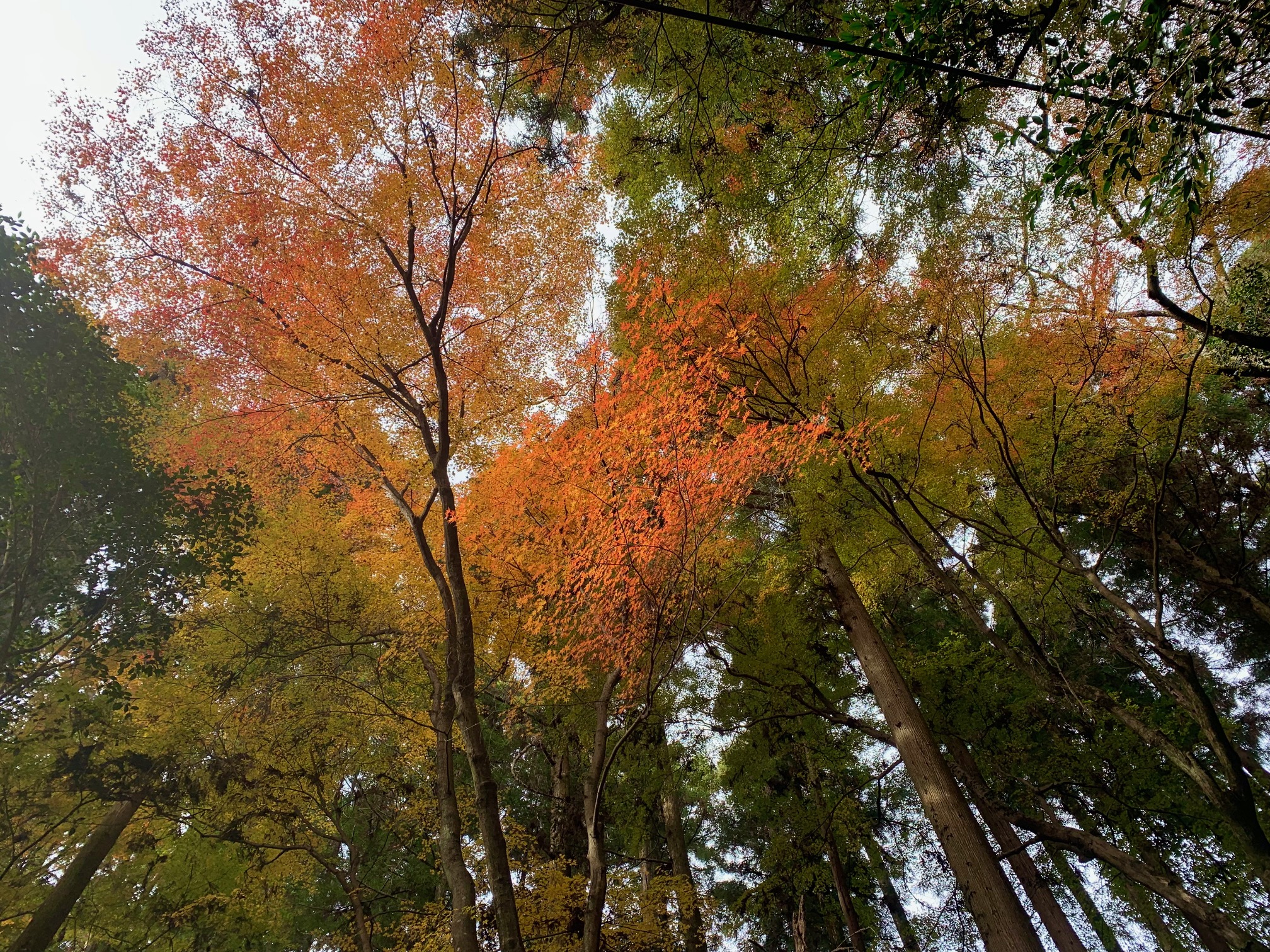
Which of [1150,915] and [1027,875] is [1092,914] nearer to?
[1150,915]

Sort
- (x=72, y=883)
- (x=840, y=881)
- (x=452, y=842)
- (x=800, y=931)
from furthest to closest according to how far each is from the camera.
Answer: (x=840, y=881) < (x=72, y=883) < (x=800, y=931) < (x=452, y=842)

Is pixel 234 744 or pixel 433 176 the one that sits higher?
pixel 433 176

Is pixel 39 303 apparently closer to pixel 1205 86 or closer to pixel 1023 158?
pixel 1205 86

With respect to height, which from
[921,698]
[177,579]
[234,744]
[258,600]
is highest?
[258,600]

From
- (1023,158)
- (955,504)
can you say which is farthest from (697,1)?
(955,504)

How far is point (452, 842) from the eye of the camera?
491 cm

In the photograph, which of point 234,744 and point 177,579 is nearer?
point 177,579

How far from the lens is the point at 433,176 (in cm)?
509

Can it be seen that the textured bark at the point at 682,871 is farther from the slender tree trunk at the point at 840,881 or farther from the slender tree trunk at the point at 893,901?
the slender tree trunk at the point at 893,901

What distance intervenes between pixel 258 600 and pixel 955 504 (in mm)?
9086

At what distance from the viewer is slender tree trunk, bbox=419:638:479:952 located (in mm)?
4113

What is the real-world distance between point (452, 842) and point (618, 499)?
11.4 ft

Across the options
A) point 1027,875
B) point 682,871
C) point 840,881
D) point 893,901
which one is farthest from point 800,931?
point 893,901

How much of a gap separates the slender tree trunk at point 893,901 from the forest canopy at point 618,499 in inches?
38.3
